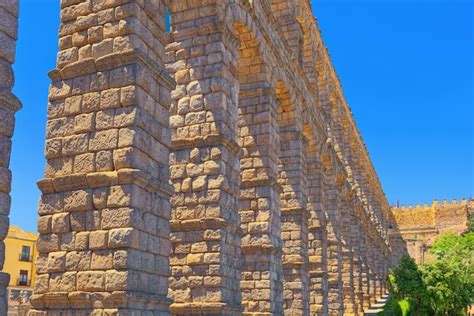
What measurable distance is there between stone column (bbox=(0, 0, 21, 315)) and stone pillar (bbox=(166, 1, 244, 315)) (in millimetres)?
4334

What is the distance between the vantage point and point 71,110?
8344mm

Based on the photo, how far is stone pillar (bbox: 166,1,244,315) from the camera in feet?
32.8

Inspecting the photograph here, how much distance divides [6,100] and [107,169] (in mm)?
1773

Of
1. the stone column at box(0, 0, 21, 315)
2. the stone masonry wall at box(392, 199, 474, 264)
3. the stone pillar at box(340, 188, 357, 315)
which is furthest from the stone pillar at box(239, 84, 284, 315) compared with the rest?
the stone masonry wall at box(392, 199, 474, 264)

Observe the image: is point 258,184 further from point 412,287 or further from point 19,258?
point 19,258

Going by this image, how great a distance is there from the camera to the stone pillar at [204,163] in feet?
32.8

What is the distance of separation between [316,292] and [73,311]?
1156 cm

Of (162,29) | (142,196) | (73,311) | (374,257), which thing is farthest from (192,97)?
(374,257)

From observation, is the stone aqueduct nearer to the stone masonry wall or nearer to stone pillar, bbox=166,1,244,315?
stone pillar, bbox=166,1,244,315

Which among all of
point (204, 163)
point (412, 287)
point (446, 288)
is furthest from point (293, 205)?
point (446, 288)

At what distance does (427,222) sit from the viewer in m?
67.4

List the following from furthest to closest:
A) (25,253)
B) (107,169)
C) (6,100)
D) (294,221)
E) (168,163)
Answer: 1. (25,253)
2. (294,221)
3. (168,163)
4. (107,169)
5. (6,100)

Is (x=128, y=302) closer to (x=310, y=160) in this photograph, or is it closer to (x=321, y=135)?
(x=310, y=160)

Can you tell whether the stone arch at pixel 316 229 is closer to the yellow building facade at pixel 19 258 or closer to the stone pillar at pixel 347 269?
the stone pillar at pixel 347 269
